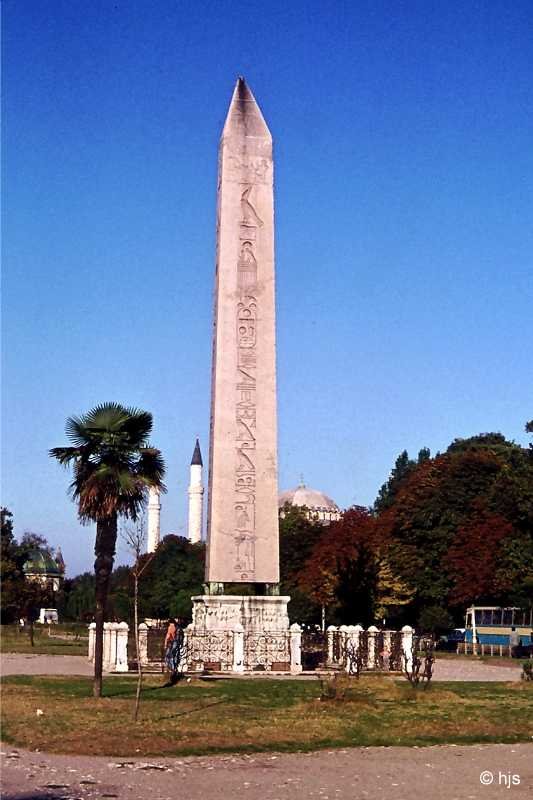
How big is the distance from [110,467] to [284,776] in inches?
357

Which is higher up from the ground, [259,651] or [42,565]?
[42,565]

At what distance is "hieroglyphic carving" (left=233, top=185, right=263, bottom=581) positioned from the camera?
24984mm

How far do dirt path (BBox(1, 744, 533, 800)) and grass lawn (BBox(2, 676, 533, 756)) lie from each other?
2.04 ft

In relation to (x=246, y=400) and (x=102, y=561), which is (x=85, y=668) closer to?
(x=246, y=400)

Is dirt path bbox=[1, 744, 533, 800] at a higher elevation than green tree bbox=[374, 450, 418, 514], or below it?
below

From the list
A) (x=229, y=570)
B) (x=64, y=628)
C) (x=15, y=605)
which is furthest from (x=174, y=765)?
(x=64, y=628)

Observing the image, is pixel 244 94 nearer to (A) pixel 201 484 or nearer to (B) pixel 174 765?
(B) pixel 174 765

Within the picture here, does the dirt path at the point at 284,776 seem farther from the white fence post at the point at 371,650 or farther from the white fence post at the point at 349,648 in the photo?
the white fence post at the point at 371,650

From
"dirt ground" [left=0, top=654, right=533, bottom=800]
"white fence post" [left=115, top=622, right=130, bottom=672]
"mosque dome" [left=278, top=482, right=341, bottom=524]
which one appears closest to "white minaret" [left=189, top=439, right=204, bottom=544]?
"mosque dome" [left=278, top=482, right=341, bottom=524]

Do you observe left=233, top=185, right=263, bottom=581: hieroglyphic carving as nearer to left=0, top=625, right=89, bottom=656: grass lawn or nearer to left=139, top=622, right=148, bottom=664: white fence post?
left=139, top=622, right=148, bottom=664: white fence post

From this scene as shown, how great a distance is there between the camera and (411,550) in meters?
55.4

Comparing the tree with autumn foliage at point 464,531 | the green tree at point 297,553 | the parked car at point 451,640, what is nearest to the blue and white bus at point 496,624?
the parked car at point 451,640

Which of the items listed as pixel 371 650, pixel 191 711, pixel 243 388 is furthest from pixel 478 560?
pixel 191 711

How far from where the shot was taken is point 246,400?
25344 mm
